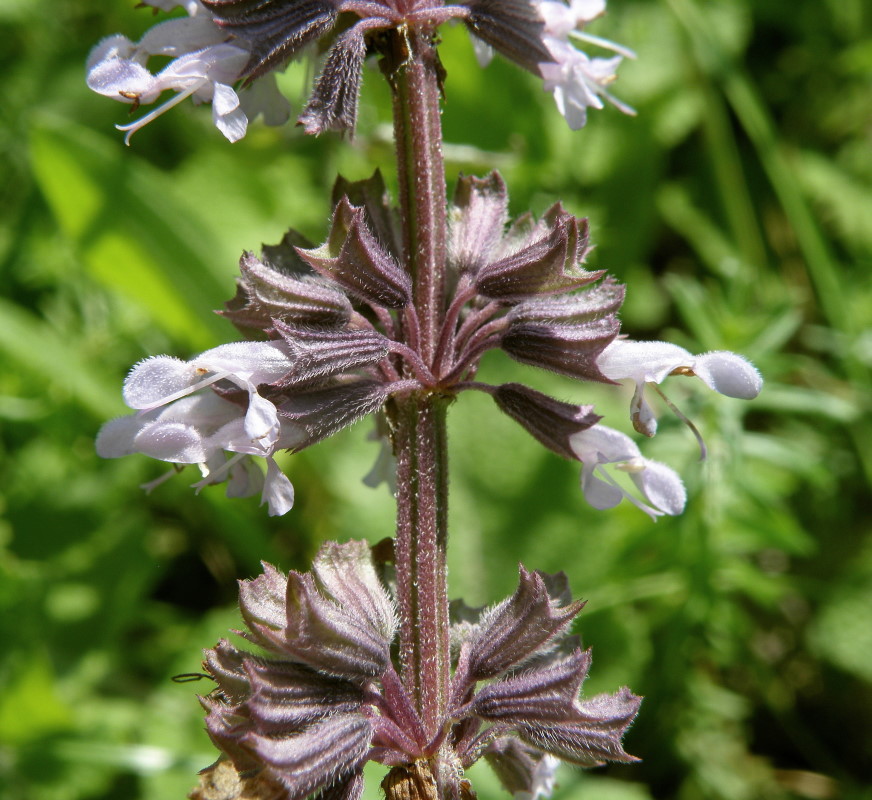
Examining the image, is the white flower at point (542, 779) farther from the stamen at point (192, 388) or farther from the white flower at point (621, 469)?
the stamen at point (192, 388)

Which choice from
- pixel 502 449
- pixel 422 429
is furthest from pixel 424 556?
pixel 502 449

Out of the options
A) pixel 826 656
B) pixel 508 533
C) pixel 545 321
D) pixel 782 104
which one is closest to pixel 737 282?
pixel 508 533

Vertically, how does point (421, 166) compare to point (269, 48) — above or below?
below

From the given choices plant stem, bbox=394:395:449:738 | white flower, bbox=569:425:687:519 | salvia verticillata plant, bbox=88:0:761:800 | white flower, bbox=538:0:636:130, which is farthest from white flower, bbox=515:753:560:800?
white flower, bbox=538:0:636:130

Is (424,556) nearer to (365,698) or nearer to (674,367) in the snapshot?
(365,698)

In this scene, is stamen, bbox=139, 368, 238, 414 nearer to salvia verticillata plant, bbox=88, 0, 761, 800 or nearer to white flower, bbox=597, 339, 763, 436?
salvia verticillata plant, bbox=88, 0, 761, 800

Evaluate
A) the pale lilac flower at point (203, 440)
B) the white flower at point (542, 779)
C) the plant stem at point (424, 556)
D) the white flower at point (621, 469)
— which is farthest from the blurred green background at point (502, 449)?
the pale lilac flower at point (203, 440)
